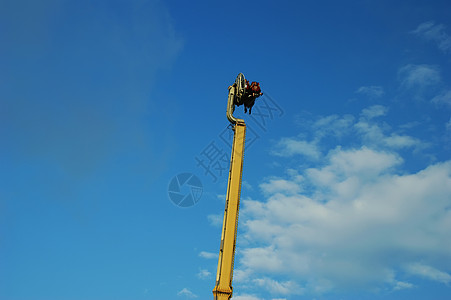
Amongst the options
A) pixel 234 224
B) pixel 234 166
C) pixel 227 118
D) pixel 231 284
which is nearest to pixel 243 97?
pixel 227 118

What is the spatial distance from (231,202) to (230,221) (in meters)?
1.48

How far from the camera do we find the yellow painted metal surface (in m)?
30.3

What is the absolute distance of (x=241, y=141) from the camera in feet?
115

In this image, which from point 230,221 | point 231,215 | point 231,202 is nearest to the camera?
point 230,221

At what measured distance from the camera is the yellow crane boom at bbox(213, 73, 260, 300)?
99.7 ft

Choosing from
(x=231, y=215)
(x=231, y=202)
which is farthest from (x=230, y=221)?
(x=231, y=202)

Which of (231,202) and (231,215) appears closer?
(231,215)

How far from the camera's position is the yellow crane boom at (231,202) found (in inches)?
1196

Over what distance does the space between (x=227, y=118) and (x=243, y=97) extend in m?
2.26

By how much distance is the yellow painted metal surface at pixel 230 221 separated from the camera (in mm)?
30297

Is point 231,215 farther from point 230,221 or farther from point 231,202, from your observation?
point 231,202

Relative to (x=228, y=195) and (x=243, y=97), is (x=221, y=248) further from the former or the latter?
(x=243, y=97)

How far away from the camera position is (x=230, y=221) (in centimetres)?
3200

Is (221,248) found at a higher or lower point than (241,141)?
lower
